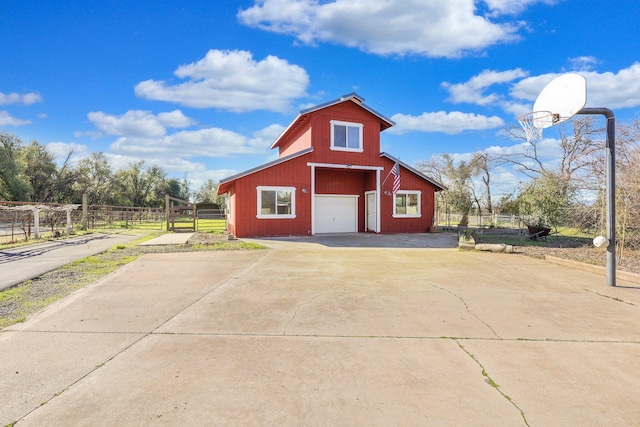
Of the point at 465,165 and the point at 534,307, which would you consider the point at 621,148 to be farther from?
the point at 465,165

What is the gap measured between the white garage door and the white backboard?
12198 mm

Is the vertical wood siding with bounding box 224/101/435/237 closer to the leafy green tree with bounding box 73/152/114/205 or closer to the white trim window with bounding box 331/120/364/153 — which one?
the white trim window with bounding box 331/120/364/153

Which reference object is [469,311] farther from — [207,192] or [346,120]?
[207,192]

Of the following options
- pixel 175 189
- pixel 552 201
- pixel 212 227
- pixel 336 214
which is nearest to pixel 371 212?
pixel 336 214

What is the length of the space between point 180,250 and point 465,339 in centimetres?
1036

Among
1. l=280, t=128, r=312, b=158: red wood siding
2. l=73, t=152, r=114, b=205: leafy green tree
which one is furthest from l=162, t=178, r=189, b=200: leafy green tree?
l=280, t=128, r=312, b=158: red wood siding

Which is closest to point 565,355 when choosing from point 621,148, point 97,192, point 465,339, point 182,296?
point 465,339

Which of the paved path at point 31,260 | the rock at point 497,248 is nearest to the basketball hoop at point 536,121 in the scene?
the rock at point 497,248

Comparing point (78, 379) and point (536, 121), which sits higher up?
point (536, 121)

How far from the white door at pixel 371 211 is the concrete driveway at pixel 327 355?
39.3 ft

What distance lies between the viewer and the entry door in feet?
61.8

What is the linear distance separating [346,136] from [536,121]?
424 inches

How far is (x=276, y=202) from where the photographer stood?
53.5 feet

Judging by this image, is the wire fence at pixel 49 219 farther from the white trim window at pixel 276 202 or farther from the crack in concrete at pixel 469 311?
the crack in concrete at pixel 469 311
